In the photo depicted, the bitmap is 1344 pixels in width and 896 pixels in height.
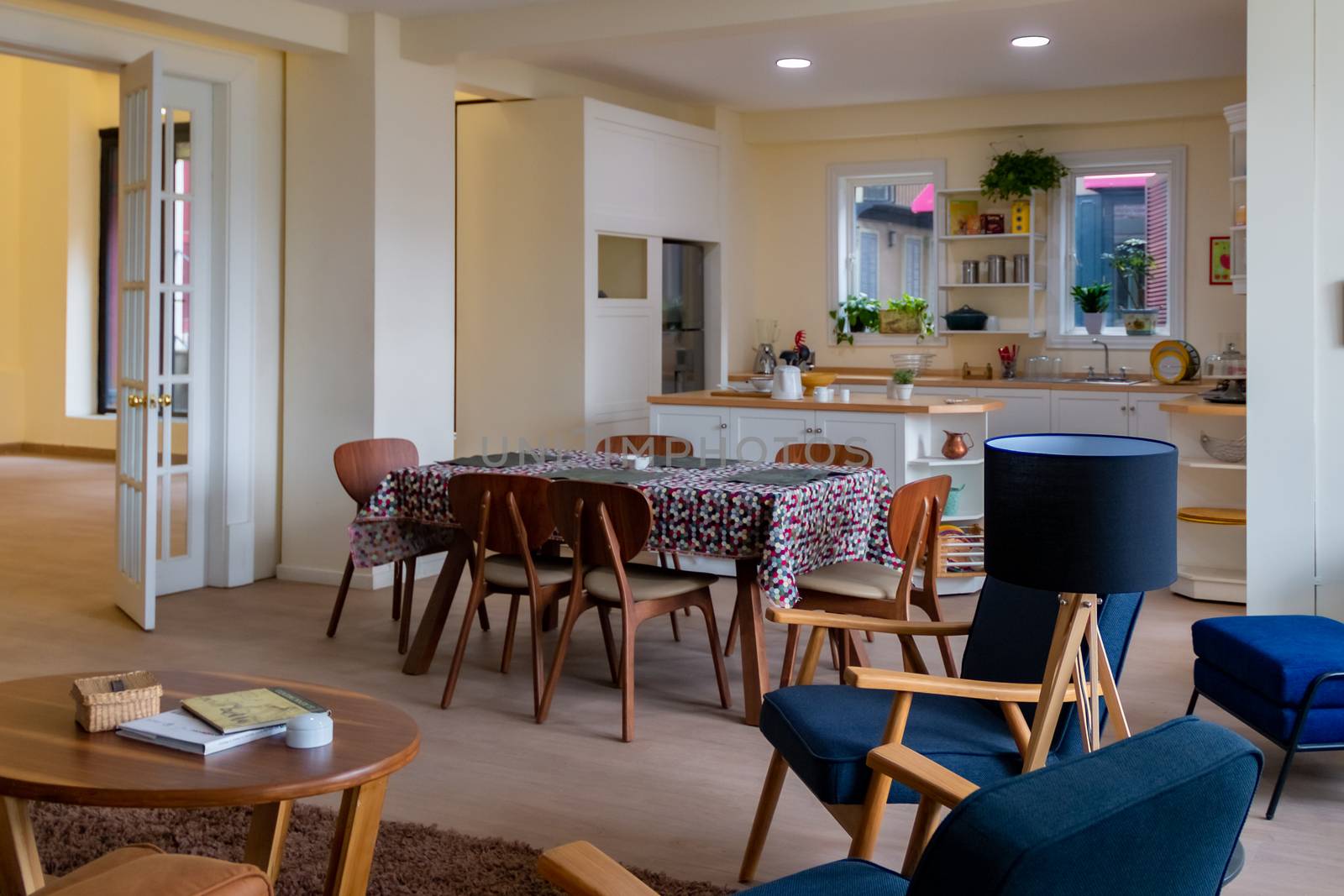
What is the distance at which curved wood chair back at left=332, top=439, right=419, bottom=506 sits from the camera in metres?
5.64

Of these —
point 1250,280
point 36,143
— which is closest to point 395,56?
point 1250,280

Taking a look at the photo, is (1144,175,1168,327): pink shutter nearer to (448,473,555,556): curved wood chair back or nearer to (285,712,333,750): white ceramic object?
(448,473,555,556): curved wood chair back

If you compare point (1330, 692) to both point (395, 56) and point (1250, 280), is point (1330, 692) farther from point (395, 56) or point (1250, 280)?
point (395, 56)

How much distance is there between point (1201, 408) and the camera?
6.28 metres

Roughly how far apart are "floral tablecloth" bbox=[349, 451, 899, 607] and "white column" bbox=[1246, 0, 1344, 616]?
54.5 inches

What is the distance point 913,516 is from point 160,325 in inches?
137

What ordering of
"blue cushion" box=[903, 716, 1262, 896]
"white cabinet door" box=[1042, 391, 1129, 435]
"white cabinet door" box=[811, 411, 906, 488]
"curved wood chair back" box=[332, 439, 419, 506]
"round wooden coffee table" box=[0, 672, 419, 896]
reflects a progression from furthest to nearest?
"white cabinet door" box=[1042, 391, 1129, 435]
"white cabinet door" box=[811, 411, 906, 488]
"curved wood chair back" box=[332, 439, 419, 506]
"round wooden coffee table" box=[0, 672, 419, 896]
"blue cushion" box=[903, 716, 1262, 896]

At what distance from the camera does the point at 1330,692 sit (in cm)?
369

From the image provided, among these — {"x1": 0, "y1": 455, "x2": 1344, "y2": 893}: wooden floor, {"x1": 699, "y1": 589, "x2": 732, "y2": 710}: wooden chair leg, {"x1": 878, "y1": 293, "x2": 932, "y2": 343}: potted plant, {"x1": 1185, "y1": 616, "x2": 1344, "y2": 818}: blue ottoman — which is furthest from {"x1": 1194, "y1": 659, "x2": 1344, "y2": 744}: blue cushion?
{"x1": 878, "y1": 293, "x2": 932, "y2": 343}: potted plant

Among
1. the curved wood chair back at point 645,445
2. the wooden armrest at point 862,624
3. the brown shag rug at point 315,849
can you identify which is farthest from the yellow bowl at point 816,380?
the brown shag rug at point 315,849

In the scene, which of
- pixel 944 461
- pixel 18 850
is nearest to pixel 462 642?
pixel 18 850

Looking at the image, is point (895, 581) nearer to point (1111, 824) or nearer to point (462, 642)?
point (462, 642)

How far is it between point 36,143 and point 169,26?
6.58 metres

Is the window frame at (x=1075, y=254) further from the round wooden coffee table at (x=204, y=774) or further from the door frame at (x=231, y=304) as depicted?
the round wooden coffee table at (x=204, y=774)
